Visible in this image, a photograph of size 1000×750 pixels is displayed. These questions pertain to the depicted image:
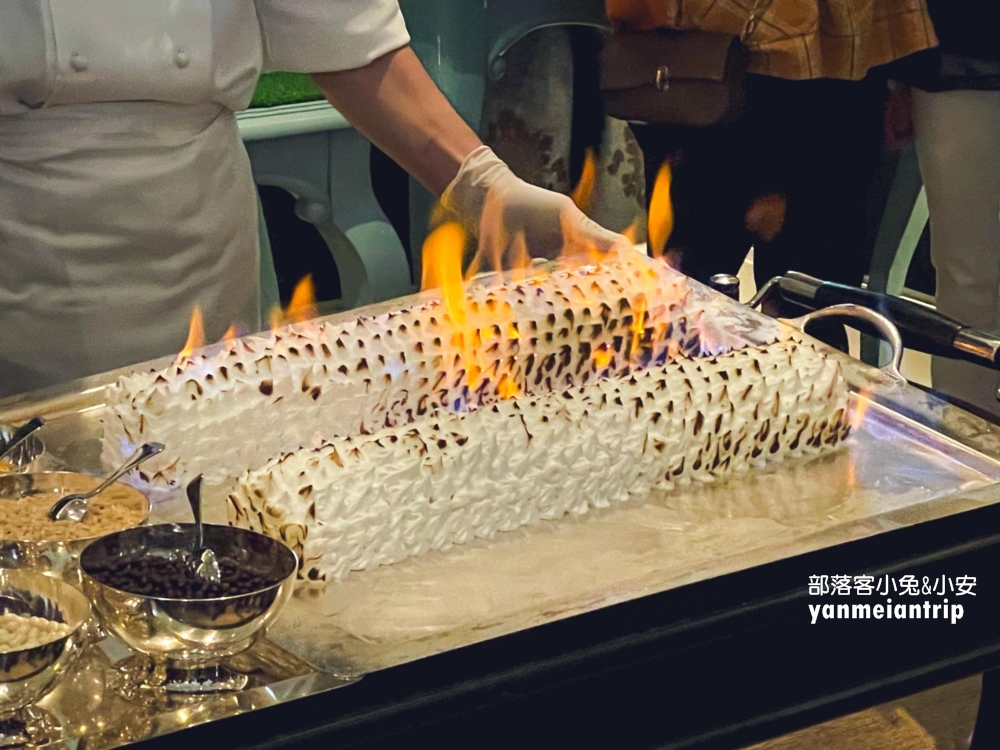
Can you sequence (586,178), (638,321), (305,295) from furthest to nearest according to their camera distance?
(305,295) → (586,178) → (638,321)

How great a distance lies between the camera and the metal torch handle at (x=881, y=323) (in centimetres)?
171

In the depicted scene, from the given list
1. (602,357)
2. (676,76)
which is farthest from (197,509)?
(676,76)

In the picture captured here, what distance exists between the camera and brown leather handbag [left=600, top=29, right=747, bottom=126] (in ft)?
8.72

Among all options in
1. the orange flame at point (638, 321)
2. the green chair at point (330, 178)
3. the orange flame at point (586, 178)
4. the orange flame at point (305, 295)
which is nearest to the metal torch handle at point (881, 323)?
the orange flame at point (638, 321)

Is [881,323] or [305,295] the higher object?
[881,323]

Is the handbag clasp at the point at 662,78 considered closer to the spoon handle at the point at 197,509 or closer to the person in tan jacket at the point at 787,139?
the person in tan jacket at the point at 787,139

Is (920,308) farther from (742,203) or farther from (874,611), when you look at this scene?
(742,203)

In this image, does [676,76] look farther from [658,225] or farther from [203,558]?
[203,558]

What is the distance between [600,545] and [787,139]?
1.71 m

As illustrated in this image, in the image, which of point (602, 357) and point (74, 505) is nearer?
point (74, 505)

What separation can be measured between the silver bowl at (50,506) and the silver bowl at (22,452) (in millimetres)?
114

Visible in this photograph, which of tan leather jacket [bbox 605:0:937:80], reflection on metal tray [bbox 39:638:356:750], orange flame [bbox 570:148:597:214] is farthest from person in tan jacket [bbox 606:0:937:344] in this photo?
reflection on metal tray [bbox 39:638:356:750]

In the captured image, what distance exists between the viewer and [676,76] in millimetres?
2713

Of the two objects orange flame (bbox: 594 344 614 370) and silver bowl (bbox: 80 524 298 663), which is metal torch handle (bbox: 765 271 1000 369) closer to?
orange flame (bbox: 594 344 614 370)
